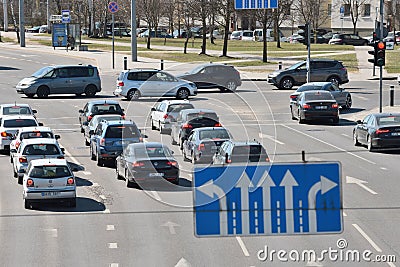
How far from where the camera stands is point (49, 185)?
2192 centimetres

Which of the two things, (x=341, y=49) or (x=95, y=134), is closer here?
(x=95, y=134)

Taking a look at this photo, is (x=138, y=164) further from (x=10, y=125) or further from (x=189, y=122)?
(x=10, y=125)

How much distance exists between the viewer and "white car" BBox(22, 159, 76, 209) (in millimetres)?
21797

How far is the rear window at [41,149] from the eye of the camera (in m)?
25.5

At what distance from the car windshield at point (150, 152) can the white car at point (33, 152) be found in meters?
2.71

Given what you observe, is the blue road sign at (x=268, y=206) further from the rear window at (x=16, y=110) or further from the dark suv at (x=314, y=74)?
the dark suv at (x=314, y=74)

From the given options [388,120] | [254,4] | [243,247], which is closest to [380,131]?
[388,120]

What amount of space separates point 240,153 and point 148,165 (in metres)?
2.64

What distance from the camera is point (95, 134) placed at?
29.2 m

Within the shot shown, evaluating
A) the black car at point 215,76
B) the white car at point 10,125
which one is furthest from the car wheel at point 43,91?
the white car at point 10,125

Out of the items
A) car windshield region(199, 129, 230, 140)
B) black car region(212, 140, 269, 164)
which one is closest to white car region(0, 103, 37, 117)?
car windshield region(199, 129, 230, 140)

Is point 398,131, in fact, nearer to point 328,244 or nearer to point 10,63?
point 328,244

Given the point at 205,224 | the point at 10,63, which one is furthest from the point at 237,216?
the point at 10,63

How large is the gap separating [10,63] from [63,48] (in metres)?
14.5
